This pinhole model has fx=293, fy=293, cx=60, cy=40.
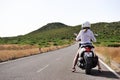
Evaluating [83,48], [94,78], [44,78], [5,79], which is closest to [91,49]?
[83,48]

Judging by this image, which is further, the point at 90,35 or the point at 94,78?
the point at 90,35

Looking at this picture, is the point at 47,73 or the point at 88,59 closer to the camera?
the point at 88,59

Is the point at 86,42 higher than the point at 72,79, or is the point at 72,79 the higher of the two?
the point at 86,42

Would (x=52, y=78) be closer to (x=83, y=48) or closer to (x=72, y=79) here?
(x=72, y=79)

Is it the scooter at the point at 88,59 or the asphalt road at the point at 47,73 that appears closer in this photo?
the asphalt road at the point at 47,73

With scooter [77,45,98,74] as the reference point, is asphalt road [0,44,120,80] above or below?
below

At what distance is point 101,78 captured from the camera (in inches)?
459

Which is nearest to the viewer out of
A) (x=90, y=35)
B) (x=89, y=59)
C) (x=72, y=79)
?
(x=72, y=79)

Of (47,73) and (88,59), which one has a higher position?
(88,59)

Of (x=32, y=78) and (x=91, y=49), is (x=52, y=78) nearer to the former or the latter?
(x=32, y=78)

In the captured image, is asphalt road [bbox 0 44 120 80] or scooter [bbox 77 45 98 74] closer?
asphalt road [bbox 0 44 120 80]

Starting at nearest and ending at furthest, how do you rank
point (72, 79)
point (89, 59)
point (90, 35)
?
point (72, 79)
point (89, 59)
point (90, 35)

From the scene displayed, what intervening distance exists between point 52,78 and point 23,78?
1.16 m

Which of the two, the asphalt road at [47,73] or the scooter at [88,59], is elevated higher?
the scooter at [88,59]
